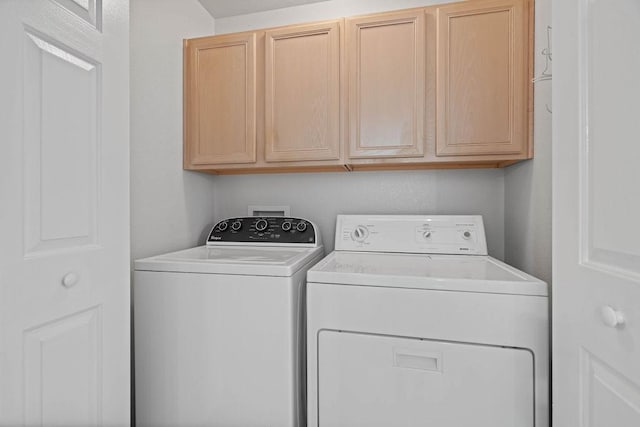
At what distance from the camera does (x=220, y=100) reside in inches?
73.7

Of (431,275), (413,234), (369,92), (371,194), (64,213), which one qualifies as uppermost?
(369,92)

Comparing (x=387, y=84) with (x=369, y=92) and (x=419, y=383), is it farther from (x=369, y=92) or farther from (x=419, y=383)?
(x=419, y=383)

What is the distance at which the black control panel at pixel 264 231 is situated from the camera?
6.15 ft

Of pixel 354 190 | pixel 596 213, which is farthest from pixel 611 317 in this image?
pixel 354 190

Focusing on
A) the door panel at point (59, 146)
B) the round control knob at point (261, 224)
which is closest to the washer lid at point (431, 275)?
the round control knob at point (261, 224)

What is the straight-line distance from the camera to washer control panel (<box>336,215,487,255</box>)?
1.70 metres

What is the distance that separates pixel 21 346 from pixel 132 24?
4.73 ft

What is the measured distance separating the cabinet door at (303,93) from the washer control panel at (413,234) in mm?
446

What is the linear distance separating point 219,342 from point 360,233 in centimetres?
94

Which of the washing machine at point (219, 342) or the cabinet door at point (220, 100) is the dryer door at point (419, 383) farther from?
the cabinet door at point (220, 100)

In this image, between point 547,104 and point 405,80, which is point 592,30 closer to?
point 547,104

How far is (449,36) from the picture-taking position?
157 cm

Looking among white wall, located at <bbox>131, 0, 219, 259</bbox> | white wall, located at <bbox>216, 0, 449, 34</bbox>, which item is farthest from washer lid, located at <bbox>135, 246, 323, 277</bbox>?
white wall, located at <bbox>216, 0, 449, 34</bbox>

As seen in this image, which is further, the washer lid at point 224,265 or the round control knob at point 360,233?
the round control knob at point 360,233
